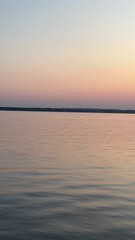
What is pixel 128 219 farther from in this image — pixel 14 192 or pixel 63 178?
pixel 63 178

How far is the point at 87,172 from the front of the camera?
70.4 ft

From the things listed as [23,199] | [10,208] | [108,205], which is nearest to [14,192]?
[23,199]

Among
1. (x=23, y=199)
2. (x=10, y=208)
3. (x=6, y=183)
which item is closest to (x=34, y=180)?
(x=6, y=183)

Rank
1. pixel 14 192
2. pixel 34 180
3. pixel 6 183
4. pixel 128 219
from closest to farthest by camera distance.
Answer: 1. pixel 128 219
2. pixel 14 192
3. pixel 6 183
4. pixel 34 180

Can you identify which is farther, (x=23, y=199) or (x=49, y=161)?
(x=49, y=161)

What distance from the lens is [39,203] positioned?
13906mm

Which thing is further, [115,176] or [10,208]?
[115,176]

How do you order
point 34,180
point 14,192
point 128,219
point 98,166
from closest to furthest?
1. point 128,219
2. point 14,192
3. point 34,180
4. point 98,166

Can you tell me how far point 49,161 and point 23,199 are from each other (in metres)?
10.9

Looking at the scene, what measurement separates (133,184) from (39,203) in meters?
6.15

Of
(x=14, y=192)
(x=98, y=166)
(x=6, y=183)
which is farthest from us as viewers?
(x=98, y=166)

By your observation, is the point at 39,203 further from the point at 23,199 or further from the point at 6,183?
the point at 6,183

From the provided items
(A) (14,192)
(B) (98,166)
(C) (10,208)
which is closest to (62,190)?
(A) (14,192)


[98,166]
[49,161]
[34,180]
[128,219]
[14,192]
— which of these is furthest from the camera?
[49,161]
